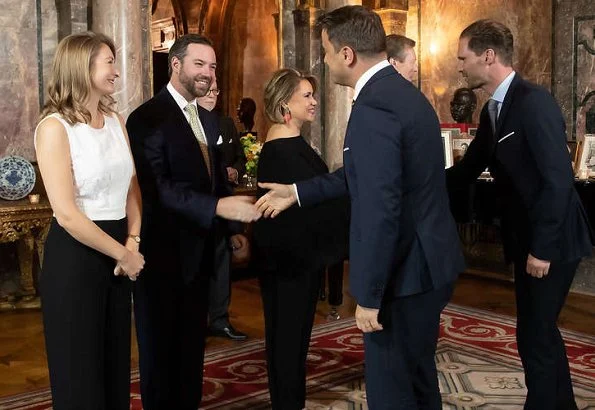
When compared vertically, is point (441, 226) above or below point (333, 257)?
above

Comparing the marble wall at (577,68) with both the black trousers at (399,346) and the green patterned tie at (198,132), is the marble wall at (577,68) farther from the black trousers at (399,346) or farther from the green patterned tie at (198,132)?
the black trousers at (399,346)

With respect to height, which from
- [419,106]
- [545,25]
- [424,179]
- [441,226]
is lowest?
[441,226]

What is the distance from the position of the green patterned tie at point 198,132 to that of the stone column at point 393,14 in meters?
5.84

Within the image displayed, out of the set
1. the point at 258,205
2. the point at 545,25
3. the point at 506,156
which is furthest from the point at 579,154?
the point at 258,205

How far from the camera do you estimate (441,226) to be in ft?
8.29

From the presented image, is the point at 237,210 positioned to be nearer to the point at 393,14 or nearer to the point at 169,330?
the point at 169,330

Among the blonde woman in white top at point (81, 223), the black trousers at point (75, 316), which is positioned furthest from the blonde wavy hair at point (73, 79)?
the black trousers at point (75, 316)

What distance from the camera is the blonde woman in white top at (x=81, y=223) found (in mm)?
2662

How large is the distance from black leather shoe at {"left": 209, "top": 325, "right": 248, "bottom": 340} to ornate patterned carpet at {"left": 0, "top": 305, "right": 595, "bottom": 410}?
0.57 ft

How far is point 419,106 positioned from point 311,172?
3.65 ft

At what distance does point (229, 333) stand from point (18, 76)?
301 cm

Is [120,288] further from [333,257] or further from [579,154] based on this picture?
[579,154]

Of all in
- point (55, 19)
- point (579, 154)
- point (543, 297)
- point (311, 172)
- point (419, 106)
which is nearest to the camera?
point (419, 106)

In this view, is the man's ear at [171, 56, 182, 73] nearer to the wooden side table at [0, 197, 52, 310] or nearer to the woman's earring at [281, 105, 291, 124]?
the woman's earring at [281, 105, 291, 124]
